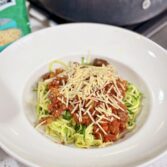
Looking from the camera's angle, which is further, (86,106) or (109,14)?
(109,14)


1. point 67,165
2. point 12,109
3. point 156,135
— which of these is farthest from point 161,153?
point 12,109

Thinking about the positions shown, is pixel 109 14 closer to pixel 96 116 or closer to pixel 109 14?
pixel 109 14

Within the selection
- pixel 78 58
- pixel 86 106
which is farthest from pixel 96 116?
pixel 78 58

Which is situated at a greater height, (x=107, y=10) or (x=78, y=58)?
(x=107, y=10)

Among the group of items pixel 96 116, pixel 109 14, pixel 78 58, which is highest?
pixel 109 14

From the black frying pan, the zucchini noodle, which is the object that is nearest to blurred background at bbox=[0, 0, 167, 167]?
the black frying pan

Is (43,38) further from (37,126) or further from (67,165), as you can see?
(67,165)
